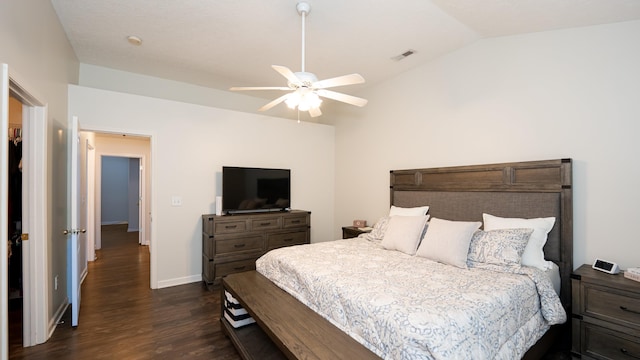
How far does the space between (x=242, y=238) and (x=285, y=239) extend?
2.19 ft

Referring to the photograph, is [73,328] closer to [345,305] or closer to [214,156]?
[214,156]

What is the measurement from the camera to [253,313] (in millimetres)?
2072

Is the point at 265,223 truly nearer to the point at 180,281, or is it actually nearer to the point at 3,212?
the point at 180,281

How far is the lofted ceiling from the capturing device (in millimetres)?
2461

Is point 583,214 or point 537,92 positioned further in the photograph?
point 537,92

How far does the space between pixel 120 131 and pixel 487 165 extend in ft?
14.5

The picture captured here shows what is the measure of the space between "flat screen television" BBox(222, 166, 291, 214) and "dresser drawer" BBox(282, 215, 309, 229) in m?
0.31

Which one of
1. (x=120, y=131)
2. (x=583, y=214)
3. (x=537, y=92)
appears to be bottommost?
(x=583, y=214)

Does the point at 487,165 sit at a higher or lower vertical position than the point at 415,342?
higher

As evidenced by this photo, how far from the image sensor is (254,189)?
14.1 ft

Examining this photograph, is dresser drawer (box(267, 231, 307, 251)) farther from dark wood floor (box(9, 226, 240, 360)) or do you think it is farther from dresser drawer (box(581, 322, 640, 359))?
dresser drawer (box(581, 322, 640, 359))

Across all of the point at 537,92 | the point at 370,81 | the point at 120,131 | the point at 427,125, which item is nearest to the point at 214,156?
the point at 120,131

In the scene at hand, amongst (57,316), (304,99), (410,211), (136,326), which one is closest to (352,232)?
(410,211)

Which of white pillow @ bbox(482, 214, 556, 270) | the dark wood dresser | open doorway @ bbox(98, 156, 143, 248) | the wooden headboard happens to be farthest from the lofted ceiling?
open doorway @ bbox(98, 156, 143, 248)
